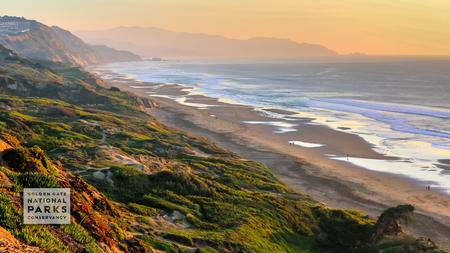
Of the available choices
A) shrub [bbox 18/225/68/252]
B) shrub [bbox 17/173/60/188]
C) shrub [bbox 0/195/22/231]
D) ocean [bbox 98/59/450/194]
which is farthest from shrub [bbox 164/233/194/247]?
ocean [bbox 98/59/450/194]

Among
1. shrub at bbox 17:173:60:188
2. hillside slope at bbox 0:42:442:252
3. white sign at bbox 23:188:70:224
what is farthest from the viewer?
hillside slope at bbox 0:42:442:252

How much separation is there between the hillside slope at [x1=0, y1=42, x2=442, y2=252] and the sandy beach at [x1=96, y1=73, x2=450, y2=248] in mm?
7634

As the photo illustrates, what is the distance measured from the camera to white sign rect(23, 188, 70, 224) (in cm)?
1105

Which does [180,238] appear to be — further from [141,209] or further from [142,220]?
[141,209]

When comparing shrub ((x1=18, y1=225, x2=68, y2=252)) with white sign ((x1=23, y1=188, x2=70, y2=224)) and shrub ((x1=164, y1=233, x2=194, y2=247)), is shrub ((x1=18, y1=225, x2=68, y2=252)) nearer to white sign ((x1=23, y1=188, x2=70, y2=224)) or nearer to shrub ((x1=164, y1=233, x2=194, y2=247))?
white sign ((x1=23, y1=188, x2=70, y2=224))

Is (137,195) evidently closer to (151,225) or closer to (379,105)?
(151,225)

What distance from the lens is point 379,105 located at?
Result: 107062 millimetres

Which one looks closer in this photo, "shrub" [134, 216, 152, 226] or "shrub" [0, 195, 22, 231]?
"shrub" [0, 195, 22, 231]

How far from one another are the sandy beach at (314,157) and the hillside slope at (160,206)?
7.63 meters

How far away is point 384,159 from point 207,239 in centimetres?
4310

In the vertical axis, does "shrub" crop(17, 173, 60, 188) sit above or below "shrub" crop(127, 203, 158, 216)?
above

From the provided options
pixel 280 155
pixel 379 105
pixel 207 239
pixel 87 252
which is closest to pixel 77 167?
pixel 207 239

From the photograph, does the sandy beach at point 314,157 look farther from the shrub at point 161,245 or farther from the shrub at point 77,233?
the shrub at point 77,233

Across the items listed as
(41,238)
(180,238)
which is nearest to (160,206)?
(180,238)
